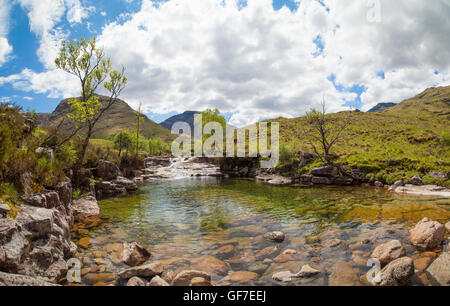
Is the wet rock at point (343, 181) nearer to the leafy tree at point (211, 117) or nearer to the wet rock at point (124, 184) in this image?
the wet rock at point (124, 184)

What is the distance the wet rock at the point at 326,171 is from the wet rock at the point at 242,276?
1026 inches

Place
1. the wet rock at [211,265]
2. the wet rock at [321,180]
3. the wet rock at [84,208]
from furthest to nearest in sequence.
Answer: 1. the wet rock at [321,180]
2. the wet rock at [84,208]
3. the wet rock at [211,265]

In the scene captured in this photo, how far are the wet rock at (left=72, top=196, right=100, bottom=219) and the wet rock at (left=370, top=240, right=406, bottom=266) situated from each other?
15.8 m

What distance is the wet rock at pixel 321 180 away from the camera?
94.9 feet

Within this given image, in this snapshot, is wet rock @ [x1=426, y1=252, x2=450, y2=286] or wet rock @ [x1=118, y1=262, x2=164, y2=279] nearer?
wet rock @ [x1=426, y1=252, x2=450, y2=286]

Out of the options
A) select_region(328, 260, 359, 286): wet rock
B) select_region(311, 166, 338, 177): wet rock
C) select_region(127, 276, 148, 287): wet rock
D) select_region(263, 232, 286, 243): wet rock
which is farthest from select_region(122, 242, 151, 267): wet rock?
select_region(311, 166, 338, 177): wet rock

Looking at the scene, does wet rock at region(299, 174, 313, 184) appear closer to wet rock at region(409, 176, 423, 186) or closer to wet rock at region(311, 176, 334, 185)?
wet rock at region(311, 176, 334, 185)

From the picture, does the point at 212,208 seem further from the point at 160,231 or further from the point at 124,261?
the point at 124,261

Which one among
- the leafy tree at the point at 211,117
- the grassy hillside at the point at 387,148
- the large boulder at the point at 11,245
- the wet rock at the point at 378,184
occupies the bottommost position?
the wet rock at the point at 378,184

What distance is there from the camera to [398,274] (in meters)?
5.91

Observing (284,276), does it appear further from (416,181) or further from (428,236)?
(416,181)

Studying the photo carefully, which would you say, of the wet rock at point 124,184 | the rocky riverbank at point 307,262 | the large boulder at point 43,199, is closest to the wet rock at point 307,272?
the rocky riverbank at point 307,262

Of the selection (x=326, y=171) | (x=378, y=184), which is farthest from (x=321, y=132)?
(x=378, y=184)

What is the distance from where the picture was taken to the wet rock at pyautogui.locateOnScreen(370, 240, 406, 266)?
7113 millimetres
